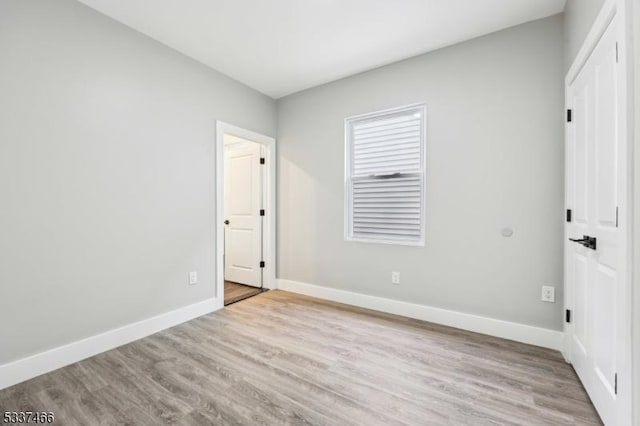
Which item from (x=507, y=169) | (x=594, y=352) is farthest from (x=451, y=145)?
(x=594, y=352)

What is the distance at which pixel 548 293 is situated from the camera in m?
2.31

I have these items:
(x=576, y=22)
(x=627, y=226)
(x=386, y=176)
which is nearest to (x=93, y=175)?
(x=386, y=176)

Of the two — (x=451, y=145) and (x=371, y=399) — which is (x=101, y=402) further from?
(x=451, y=145)

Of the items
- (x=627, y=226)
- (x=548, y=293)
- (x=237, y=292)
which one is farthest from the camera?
(x=237, y=292)

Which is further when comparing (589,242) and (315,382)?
(315,382)

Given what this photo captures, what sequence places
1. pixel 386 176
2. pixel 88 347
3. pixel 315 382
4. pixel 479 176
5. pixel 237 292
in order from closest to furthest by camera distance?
pixel 315 382
pixel 88 347
pixel 479 176
pixel 386 176
pixel 237 292

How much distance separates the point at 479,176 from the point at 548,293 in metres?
1.13

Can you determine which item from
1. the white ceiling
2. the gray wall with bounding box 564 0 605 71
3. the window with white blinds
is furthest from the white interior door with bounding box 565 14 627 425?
the window with white blinds

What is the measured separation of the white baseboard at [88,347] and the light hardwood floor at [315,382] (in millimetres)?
68

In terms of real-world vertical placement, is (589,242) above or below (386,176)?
below

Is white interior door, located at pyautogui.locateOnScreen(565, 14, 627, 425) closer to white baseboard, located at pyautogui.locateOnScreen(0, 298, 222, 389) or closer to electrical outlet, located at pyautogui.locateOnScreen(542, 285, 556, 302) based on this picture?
electrical outlet, located at pyautogui.locateOnScreen(542, 285, 556, 302)

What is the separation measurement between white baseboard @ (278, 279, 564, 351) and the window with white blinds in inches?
27.2

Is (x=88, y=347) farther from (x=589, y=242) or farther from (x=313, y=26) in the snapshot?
(x=589, y=242)

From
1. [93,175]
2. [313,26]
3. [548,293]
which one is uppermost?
[313,26]
